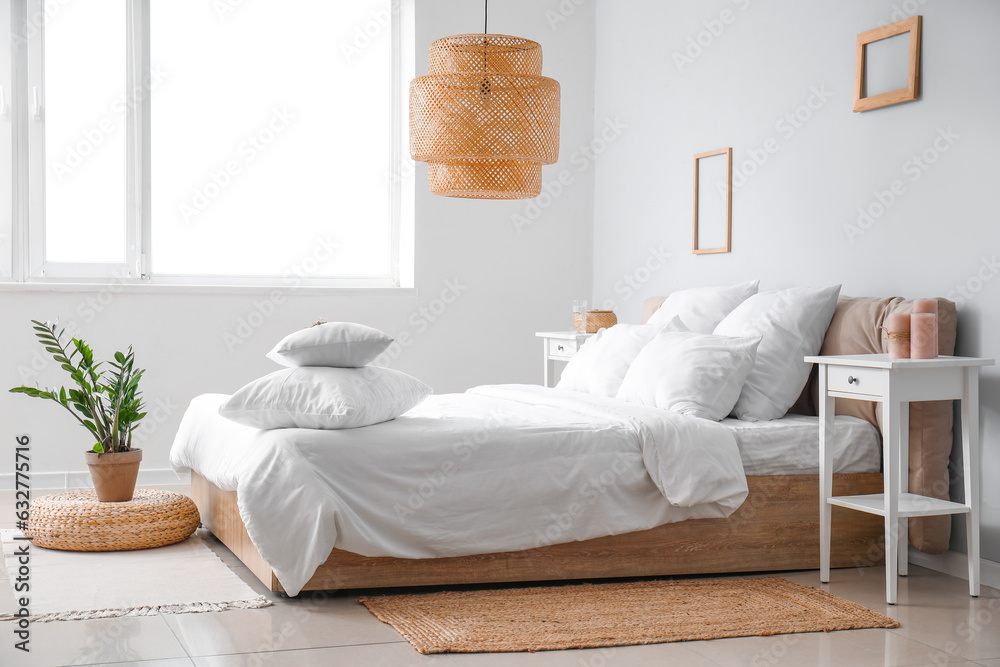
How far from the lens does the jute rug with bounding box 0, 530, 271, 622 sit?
2.66 m

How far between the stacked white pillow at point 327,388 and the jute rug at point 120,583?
0.50 meters

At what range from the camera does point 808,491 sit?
325 centimetres

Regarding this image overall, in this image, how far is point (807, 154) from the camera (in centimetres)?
394

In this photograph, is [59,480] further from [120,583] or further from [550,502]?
[550,502]

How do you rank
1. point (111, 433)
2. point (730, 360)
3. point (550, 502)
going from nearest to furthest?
1. point (550, 502)
2. point (730, 360)
3. point (111, 433)

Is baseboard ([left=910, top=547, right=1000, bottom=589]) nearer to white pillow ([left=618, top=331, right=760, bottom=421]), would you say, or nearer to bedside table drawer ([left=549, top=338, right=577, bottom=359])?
white pillow ([left=618, top=331, right=760, bottom=421])

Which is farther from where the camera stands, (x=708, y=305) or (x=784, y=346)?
(x=708, y=305)

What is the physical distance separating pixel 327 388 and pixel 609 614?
1012 mm

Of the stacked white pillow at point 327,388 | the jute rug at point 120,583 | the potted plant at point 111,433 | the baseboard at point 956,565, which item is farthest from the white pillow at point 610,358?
the potted plant at point 111,433

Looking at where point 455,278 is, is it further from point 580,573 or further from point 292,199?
point 580,573

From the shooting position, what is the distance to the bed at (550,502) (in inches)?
107

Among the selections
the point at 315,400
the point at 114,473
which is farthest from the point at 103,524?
the point at 315,400

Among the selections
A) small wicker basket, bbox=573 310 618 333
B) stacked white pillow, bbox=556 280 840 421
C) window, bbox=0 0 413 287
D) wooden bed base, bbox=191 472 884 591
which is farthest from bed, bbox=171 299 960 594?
window, bbox=0 0 413 287

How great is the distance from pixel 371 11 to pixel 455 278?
1.56 metres
